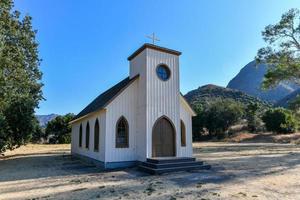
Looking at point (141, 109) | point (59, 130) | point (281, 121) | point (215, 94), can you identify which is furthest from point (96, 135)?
point (215, 94)

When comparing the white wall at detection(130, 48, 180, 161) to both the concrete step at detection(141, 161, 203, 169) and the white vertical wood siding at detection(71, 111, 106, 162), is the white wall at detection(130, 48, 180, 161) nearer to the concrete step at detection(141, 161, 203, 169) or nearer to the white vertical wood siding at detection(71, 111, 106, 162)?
the concrete step at detection(141, 161, 203, 169)

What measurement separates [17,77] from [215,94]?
270 ft

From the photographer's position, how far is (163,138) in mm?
14352

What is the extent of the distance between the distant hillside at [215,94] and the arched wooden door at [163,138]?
72104mm

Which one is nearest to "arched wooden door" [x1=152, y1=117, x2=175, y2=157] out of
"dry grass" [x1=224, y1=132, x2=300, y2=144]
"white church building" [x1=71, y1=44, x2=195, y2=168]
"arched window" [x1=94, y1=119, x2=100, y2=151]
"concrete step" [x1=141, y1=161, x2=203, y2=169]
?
"white church building" [x1=71, y1=44, x2=195, y2=168]

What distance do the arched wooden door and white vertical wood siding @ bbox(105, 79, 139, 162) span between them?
1260 mm

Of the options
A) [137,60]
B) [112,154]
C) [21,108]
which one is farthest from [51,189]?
[21,108]

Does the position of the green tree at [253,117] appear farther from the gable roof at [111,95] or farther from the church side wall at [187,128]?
the gable roof at [111,95]

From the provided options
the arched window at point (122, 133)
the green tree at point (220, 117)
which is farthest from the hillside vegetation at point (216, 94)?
the arched window at point (122, 133)

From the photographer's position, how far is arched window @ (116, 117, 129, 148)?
14186 mm

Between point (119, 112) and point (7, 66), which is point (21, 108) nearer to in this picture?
point (7, 66)

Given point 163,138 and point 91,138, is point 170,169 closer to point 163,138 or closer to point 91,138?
point 163,138

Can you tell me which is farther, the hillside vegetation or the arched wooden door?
the hillside vegetation

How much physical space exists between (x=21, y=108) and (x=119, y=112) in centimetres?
970
